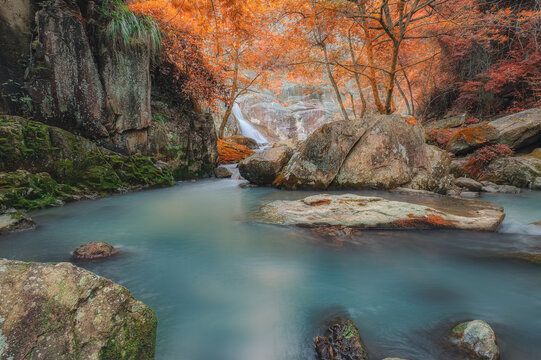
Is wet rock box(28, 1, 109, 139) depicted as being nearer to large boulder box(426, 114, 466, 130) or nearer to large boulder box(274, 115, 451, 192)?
large boulder box(274, 115, 451, 192)

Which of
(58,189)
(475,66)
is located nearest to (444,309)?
(58,189)

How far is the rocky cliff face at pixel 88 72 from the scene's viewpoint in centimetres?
587

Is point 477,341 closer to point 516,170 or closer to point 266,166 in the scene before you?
point 266,166

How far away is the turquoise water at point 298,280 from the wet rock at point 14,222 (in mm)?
160

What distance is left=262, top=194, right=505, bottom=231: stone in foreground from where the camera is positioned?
387cm

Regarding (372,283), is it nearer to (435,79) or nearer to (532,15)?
(532,15)

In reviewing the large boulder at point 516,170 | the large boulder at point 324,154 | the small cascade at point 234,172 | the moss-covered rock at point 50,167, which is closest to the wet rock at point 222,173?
the small cascade at point 234,172

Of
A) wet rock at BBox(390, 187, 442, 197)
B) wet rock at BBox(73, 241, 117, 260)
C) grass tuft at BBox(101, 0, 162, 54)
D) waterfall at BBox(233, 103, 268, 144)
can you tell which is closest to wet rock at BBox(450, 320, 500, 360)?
wet rock at BBox(73, 241, 117, 260)

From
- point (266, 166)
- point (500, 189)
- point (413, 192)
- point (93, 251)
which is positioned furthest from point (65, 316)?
point (500, 189)

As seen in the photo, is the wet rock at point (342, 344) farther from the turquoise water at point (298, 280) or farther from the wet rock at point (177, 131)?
the wet rock at point (177, 131)

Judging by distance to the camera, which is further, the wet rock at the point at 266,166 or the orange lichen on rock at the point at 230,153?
the orange lichen on rock at the point at 230,153

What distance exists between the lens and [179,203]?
6086 millimetres

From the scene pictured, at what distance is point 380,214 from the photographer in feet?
13.3

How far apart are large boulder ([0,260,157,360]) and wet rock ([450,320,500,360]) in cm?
204
